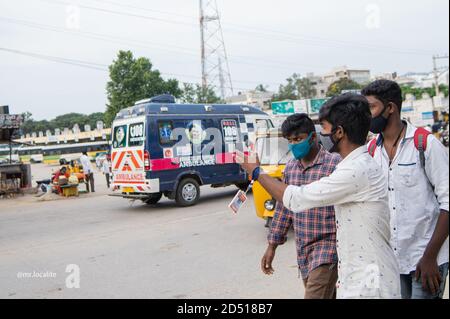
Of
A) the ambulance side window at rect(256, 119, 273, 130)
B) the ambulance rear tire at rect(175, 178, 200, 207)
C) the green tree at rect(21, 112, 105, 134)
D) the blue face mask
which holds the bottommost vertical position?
the ambulance rear tire at rect(175, 178, 200, 207)

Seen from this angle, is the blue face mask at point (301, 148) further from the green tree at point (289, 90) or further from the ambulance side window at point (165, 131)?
the green tree at point (289, 90)

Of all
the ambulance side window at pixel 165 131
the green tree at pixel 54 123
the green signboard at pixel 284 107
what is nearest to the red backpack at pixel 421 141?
the ambulance side window at pixel 165 131

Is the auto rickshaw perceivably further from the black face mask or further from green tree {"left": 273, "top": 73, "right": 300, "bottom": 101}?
green tree {"left": 273, "top": 73, "right": 300, "bottom": 101}

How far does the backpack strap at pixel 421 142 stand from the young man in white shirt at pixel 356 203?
42cm

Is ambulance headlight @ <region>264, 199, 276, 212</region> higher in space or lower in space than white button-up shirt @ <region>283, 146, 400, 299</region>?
lower

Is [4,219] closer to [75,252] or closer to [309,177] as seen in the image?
[75,252]

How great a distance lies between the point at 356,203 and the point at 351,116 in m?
0.45

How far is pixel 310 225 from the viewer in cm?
308

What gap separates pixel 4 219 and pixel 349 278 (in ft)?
37.3

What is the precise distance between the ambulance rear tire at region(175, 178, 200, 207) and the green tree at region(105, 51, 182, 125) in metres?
20.9

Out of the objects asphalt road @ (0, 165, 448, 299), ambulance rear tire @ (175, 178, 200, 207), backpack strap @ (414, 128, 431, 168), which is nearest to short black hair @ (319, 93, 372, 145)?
backpack strap @ (414, 128, 431, 168)

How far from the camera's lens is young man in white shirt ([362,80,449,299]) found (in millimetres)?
2523

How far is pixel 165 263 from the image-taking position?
20.7 feet

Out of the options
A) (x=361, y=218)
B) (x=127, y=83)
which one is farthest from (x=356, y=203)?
(x=127, y=83)
